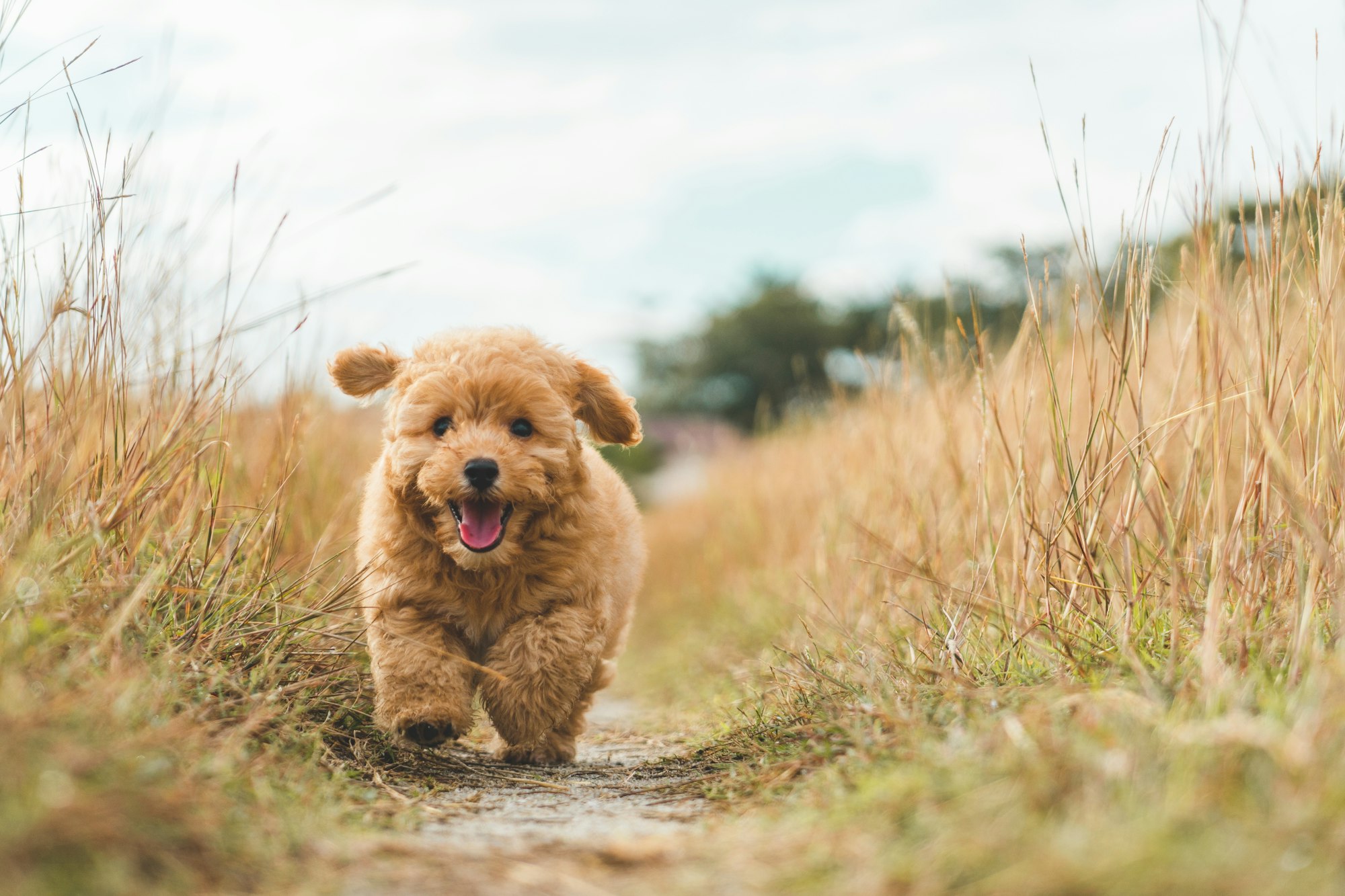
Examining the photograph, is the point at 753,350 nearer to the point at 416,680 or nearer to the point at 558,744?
the point at 558,744

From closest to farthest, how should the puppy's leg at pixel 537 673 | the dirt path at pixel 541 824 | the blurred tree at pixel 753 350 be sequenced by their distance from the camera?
1. the dirt path at pixel 541 824
2. the puppy's leg at pixel 537 673
3. the blurred tree at pixel 753 350

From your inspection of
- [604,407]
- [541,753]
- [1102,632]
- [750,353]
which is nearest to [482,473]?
[604,407]

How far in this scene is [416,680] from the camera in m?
3.33

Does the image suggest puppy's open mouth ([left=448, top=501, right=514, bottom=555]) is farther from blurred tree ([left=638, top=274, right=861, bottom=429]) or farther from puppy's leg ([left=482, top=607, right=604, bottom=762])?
blurred tree ([left=638, top=274, right=861, bottom=429])

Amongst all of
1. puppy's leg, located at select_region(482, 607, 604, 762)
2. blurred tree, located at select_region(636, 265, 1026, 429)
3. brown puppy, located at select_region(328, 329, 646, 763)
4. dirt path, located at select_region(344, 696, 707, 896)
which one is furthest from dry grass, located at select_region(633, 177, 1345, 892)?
blurred tree, located at select_region(636, 265, 1026, 429)

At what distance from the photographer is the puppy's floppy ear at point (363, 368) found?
156 inches

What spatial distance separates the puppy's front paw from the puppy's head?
0.68m

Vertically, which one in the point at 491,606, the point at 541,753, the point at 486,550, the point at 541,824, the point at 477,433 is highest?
the point at 477,433

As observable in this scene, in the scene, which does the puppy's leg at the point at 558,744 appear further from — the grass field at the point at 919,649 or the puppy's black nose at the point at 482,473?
the puppy's black nose at the point at 482,473

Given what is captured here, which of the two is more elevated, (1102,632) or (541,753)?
(1102,632)

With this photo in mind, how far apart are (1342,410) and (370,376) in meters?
3.14

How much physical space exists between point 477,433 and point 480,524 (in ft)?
0.99

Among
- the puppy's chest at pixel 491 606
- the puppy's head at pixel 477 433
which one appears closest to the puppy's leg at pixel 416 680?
the puppy's chest at pixel 491 606

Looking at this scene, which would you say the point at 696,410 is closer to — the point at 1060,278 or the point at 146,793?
the point at 1060,278
